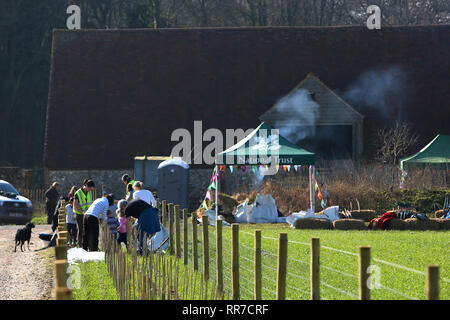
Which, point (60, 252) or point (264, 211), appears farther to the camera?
point (264, 211)

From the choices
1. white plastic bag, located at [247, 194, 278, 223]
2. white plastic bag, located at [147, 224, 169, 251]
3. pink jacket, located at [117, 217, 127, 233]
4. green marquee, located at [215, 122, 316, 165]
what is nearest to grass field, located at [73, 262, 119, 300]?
white plastic bag, located at [147, 224, 169, 251]

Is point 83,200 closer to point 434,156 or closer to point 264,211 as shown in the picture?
point 264,211

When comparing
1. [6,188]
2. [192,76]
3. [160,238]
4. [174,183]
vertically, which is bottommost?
[160,238]

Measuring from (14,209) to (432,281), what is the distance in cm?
2643

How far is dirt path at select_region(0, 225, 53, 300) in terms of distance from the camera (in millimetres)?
13539

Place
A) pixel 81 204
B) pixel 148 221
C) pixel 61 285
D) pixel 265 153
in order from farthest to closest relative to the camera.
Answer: pixel 265 153, pixel 81 204, pixel 148 221, pixel 61 285

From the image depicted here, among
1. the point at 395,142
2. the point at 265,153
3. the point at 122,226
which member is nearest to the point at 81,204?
the point at 122,226

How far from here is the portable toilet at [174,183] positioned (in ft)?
103

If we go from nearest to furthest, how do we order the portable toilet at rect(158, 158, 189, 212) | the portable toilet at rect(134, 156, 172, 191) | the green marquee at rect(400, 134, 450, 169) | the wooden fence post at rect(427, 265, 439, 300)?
the wooden fence post at rect(427, 265, 439, 300)
the portable toilet at rect(158, 158, 189, 212)
the green marquee at rect(400, 134, 450, 169)
the portable toilet at rect(134, 156, 172, 191)

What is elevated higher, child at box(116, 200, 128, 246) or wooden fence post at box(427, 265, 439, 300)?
wooden fence post at box(427, 265, 439, 300)

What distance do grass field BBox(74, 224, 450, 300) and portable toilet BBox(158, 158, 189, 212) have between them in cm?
747

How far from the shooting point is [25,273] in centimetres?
→ 1634

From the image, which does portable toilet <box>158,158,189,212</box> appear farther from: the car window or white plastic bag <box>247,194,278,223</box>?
the car window

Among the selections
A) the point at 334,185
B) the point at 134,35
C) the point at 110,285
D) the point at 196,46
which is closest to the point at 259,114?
the point at 196,46
